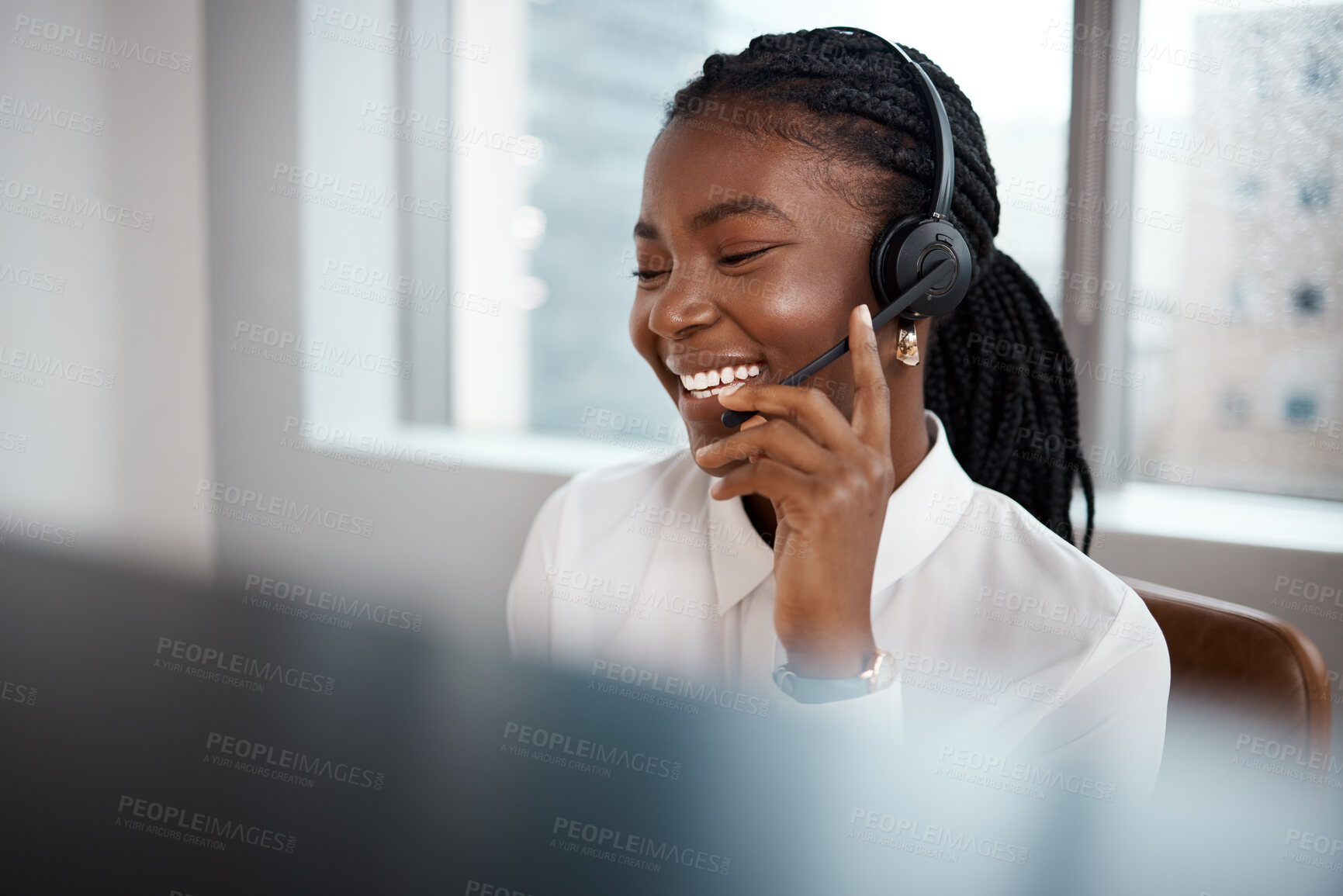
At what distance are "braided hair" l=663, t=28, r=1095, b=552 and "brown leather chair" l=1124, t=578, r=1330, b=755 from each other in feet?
0.66

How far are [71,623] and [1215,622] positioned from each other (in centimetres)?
86

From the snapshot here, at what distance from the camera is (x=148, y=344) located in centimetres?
200

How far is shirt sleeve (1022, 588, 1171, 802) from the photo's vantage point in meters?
0.74

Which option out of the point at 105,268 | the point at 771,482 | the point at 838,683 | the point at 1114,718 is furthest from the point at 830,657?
the point at 105,268

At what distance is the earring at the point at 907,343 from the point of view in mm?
818

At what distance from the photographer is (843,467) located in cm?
65

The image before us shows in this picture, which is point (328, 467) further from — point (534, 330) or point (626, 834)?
point (626, 834)

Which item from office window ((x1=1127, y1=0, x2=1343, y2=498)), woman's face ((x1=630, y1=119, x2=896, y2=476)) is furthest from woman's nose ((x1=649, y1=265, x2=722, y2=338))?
office window ((x1=1127, y1=0, x2=1343, y2=498))

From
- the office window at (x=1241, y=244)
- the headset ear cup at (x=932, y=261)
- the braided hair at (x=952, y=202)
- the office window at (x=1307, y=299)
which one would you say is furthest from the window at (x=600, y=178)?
the headset ear cup at (x=932, y=261)

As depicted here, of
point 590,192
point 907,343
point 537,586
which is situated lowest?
point 537,586

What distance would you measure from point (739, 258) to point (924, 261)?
0.16 meters

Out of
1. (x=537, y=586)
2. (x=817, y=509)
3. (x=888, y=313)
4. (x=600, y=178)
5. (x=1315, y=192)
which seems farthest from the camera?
(x=600, y=178)

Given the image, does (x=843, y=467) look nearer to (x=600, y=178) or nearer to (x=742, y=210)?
(x=742, y=210)

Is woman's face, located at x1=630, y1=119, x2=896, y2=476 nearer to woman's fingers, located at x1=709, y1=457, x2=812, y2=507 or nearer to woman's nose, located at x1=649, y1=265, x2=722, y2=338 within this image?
woman's nose, located at x1=649, y1=265, x2=722, y2=338
